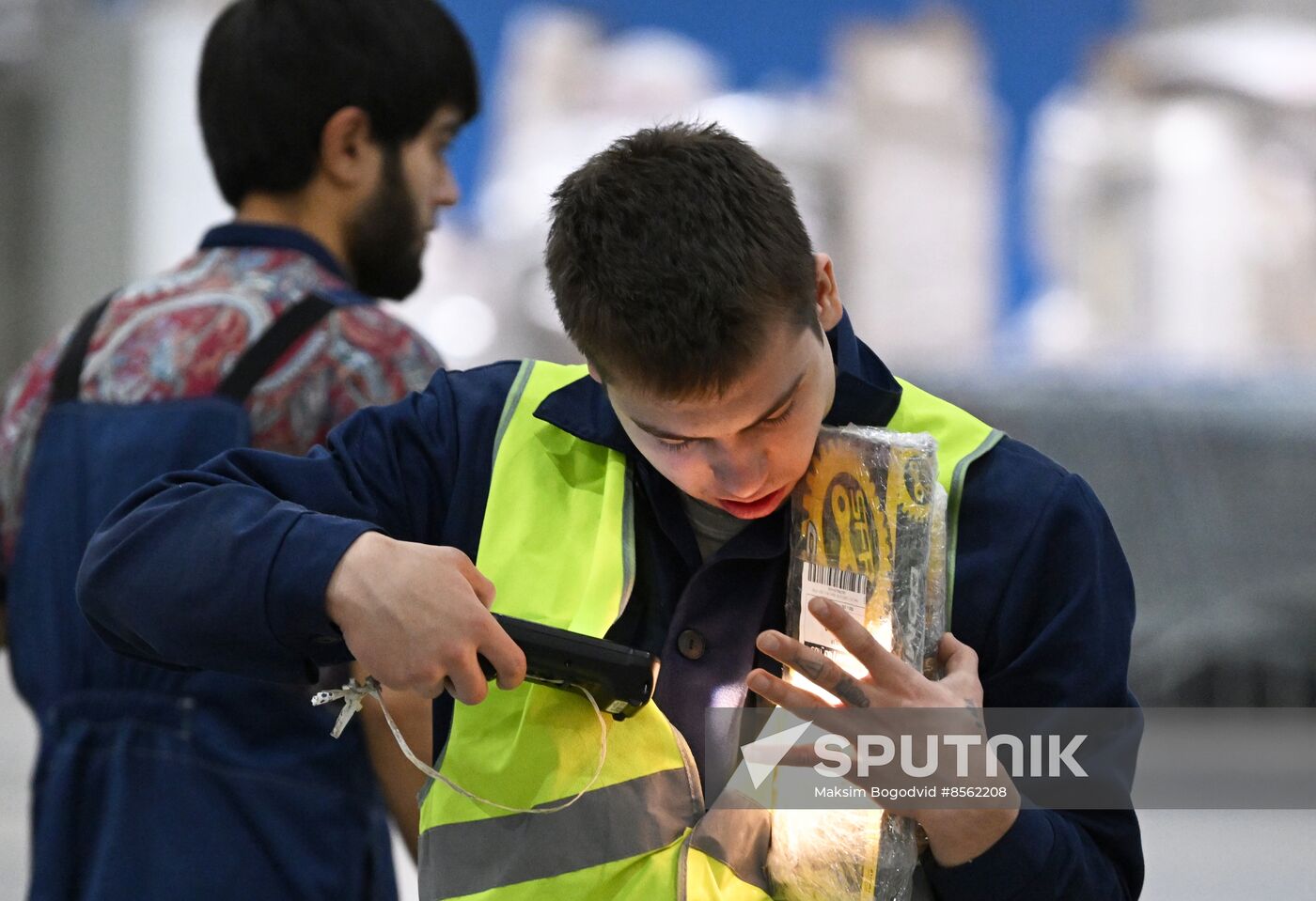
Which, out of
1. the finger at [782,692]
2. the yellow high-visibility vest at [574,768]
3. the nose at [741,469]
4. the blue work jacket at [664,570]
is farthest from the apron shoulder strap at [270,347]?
the finger at [782,692]

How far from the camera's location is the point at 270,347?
181cm

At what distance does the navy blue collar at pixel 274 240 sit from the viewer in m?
1.94

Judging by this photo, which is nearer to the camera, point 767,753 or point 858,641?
point 858,641

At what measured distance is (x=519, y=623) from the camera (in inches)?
46.4

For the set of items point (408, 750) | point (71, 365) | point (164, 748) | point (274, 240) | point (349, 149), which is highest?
point (349, 149)

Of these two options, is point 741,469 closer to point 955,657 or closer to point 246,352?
point 955,657

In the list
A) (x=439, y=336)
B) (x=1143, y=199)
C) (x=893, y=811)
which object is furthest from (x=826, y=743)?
(x=1143, y=199)

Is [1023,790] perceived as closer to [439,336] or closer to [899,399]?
[899,399]

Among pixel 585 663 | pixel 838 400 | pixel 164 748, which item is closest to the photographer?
pixel 585 663

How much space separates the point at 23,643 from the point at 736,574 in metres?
1.02

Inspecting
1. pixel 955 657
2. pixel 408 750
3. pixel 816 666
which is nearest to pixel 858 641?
pixel 816 666

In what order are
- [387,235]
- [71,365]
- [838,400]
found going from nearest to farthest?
[838,400], [71,365], [387,235]

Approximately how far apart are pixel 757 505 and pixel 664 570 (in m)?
0.12

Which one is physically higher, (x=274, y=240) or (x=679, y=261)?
(x=274, y=240)
